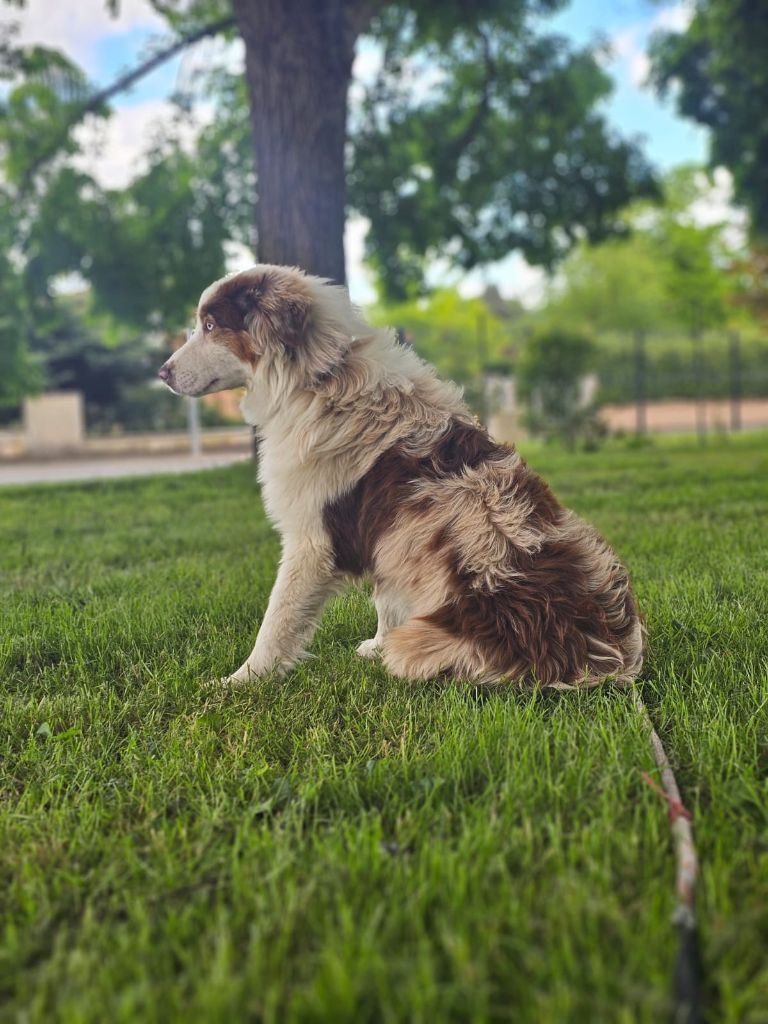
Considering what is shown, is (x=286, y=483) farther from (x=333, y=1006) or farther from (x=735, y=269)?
(x=735, y=269)

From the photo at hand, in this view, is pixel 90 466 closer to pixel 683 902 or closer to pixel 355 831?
pixel 355 831

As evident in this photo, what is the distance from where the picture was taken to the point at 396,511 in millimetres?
3035

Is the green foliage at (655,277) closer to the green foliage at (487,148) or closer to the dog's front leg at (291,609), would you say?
the green foliage at (487,148)

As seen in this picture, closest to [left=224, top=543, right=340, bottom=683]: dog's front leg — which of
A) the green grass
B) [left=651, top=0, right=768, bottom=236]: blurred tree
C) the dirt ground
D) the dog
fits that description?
the dog

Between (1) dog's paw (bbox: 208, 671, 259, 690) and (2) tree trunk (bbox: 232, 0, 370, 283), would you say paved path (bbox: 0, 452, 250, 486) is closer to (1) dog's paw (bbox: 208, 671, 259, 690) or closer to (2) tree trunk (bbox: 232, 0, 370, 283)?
(2) tree trunk (bbox: 232, 0, 370, 283)

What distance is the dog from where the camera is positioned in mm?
2840

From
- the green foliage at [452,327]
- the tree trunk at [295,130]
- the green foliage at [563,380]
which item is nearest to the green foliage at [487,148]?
the green foliage at [563,380]

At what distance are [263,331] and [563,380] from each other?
549 inches

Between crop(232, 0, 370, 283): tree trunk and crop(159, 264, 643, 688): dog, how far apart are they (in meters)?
4.78

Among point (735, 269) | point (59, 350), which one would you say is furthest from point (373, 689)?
point (735, 269)

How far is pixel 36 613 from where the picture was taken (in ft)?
13.3

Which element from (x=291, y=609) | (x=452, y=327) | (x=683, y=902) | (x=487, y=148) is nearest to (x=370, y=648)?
(x=291, y=609)

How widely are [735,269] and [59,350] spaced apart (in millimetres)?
22292

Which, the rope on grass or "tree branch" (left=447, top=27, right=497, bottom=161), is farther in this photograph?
"tree branch" (left=447, top=27, right=497, bottom=161)
